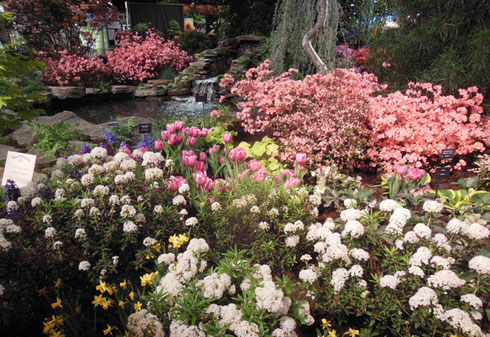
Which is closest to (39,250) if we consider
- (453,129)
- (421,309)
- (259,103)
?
(421,309)

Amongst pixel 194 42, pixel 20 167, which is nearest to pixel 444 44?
pixel 20 167

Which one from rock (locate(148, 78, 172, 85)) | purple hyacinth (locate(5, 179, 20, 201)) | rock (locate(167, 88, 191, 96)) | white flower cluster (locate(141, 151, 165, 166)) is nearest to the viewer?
purple hyacinth (locate(5, 179, 20, 201))

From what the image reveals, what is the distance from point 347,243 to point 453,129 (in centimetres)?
164

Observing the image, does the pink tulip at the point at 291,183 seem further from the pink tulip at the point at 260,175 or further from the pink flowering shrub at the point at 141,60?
the pink flowering shrub at the point at 141,60

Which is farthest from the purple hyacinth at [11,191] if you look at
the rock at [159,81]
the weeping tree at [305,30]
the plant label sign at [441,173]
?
the rock at [159,81]

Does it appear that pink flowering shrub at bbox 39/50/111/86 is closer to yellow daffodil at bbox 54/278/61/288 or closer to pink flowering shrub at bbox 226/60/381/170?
pink flowering shrub at bbox 226/60/381/170

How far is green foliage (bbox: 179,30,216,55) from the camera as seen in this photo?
407 inches

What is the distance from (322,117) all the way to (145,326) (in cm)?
233

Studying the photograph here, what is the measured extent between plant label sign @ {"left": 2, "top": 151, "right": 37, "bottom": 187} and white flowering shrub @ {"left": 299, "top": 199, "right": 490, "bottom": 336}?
1.91m

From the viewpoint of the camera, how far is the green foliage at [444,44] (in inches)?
110

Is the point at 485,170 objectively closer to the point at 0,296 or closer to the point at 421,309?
the point at 421,309

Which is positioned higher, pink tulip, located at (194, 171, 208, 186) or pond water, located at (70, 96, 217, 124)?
pink tulip, located at (194, 171, 208, 186)

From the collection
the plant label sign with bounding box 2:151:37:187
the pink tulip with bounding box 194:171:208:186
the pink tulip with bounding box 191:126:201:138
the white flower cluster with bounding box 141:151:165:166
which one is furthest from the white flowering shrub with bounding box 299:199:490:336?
the plant label sign with bounding box 2:151:37:187

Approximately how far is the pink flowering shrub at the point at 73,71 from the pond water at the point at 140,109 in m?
0.72
